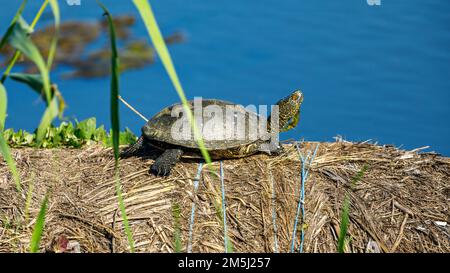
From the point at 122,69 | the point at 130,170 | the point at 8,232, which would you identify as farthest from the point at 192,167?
the point at 122,69

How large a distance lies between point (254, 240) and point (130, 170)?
2.96 feet

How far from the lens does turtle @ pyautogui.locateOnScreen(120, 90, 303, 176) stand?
12.6 ft

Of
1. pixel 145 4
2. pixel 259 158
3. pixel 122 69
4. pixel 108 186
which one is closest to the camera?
pixel 145 4

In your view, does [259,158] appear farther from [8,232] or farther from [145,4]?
[145,4]

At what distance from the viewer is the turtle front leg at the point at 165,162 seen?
369 cm

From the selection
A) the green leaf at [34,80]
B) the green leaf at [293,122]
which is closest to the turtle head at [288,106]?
the green leaf at [293,122]

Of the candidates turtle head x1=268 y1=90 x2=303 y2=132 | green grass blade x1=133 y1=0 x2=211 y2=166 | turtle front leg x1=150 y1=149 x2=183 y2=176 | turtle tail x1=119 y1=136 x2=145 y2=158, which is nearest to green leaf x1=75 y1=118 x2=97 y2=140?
turtle tail x1=119 y1=136 x2=145 y2=158

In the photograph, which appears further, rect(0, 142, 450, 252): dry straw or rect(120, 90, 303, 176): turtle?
rect(120, 90, 303, 176): turtle

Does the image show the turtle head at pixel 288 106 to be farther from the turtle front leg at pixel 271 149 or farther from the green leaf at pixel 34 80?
the green leaf at pixel 34 80

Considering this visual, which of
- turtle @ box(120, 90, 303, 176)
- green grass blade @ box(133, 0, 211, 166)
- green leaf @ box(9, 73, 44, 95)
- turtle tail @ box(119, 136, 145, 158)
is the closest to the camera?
green grass blade @ box(133, 0, 211, 166)

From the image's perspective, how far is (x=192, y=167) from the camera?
379cm

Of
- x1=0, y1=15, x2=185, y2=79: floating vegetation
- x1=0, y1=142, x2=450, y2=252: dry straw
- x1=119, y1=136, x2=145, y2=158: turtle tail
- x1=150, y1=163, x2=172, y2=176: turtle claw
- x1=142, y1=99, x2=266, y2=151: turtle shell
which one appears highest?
x1=0, y1=15, x2=185, y2=79: floating vegetation

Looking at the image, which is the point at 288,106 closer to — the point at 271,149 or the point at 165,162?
the point at 271,149

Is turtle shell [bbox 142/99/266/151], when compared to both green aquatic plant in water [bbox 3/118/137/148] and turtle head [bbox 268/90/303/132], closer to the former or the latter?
turtle head [bbox 268/90/303/132]
